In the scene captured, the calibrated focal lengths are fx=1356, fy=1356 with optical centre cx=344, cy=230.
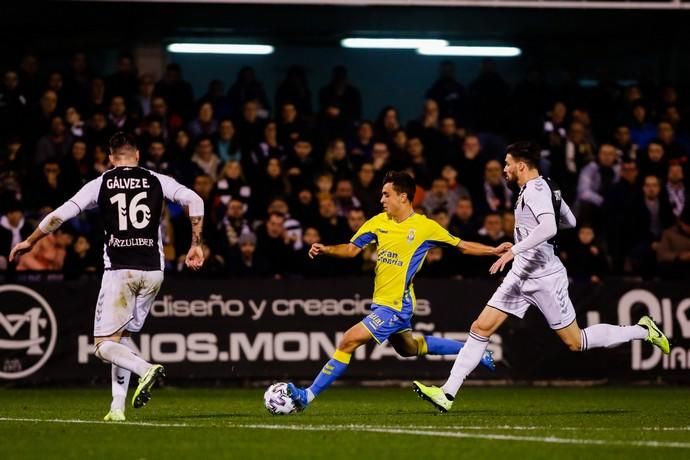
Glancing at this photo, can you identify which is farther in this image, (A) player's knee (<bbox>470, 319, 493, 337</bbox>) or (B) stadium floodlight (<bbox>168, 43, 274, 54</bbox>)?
(B) stadium floodlight (<bbox>168, 43, 274, 54</bbox>)

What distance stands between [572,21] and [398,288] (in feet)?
46.6

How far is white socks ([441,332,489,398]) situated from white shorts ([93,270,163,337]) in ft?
8.77

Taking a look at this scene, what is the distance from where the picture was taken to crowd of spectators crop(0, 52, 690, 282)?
18.2 metres

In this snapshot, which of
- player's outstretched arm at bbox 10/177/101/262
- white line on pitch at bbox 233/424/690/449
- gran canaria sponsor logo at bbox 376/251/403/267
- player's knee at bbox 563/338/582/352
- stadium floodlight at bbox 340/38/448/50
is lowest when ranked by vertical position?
white line on pitch at bbox 233/424/690/449

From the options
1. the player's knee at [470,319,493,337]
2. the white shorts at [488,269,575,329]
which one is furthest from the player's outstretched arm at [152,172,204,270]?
the white shorts at [488,269,575,329]

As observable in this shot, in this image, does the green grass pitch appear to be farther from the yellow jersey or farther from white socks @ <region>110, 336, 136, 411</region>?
the yellow jersey

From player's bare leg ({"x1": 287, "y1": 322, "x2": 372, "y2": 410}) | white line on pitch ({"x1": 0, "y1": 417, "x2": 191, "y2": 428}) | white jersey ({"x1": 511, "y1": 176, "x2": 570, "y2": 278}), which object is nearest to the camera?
white line on pitch ({"x1": 0, "y1": 417, "x2": 191, "y2": 428})

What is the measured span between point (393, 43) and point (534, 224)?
13.8 metres

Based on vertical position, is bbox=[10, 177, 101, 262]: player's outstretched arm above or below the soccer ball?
above

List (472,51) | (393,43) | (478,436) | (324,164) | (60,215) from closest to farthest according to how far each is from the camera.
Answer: (478,436)
(60,215)
(324,164)
(393,43)
(472,51)

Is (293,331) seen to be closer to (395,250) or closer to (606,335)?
(395,250)

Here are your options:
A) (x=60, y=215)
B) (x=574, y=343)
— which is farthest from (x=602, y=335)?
(x=60, y=215)

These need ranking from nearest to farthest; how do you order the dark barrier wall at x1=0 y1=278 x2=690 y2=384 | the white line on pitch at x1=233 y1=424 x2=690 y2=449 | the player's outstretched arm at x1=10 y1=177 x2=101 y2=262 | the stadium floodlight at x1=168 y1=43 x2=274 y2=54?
the white line on pitch at x1=233 y1=424 x2=690 y2=449
the player's outstretched arm at x1=10 y1=177 x2=101 y2=262
the dark barrier wall at x1=0 y1=278 x2=690 y2=384
the stadium floodlight at x1=168 y1=43 x2=274 y2=54

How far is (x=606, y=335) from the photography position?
12133 mm
